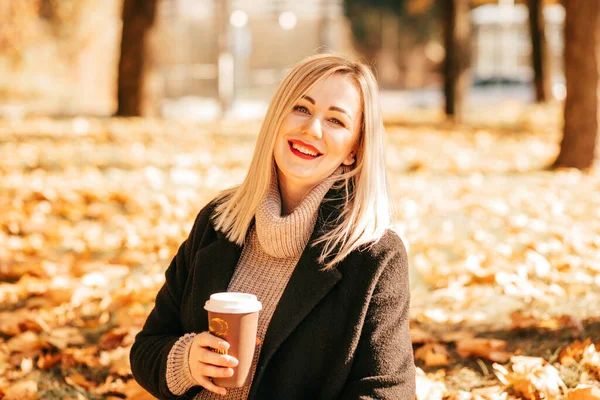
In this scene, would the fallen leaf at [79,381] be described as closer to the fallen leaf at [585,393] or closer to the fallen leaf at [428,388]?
the fallen leaf at [428,388]

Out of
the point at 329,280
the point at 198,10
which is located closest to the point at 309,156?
the point at 329,280

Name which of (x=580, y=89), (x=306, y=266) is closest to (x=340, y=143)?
(x=306, y=266)

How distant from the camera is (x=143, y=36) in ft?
40.4

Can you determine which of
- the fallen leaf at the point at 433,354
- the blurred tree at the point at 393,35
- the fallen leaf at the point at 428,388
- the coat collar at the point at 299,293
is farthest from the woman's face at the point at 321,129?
the blurred tree at the point at 393,35

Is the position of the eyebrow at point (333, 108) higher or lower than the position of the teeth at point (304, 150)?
higher

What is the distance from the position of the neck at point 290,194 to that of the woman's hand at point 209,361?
557mm

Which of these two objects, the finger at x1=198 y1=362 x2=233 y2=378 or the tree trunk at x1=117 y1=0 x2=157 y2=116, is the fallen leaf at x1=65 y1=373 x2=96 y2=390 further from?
the tree trunk at x1=117 y1=0 x2=157 y2=116

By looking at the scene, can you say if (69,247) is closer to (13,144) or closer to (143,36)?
(13,144)

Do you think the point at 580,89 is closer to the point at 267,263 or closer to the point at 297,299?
the point at 267,263

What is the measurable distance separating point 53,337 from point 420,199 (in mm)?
3862

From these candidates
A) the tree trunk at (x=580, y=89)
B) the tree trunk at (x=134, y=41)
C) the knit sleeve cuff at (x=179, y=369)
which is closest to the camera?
the knit sleeve cuff at (x=179, y=369)

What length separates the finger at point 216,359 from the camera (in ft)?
6.67

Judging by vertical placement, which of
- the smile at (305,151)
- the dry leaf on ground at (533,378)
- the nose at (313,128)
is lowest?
the dry leaf on ground at (533,378)

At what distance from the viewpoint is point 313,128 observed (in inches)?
93.1
